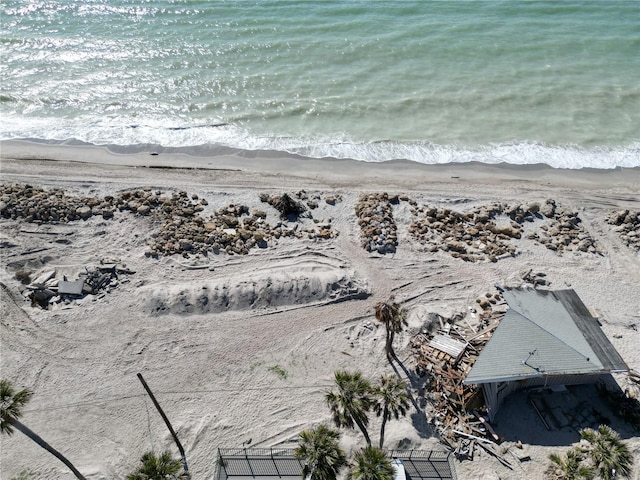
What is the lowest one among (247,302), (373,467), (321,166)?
(247,302)

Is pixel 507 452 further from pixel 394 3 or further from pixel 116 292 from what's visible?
pixel 394 3

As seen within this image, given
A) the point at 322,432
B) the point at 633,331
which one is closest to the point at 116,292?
the point at 322,432

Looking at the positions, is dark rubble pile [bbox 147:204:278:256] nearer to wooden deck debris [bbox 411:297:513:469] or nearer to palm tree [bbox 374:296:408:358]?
palm tree [bbox 374:296:408:358]

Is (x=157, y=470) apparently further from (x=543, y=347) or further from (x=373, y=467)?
(x=543, y=347)

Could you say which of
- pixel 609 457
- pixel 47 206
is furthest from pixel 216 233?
pixel 609 457

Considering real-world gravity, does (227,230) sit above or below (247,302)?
above

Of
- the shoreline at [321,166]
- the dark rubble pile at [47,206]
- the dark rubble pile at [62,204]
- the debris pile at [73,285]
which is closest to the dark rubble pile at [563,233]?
the shoreline at [321,166]

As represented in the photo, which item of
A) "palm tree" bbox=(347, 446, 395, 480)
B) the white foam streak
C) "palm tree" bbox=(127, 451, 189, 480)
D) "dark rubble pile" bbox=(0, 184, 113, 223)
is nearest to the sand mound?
"dark rubble pile" bbox=(0, 184, 113, 223)

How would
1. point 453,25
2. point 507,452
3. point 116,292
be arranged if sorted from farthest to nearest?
point 453,25
point 116,292
point 507,452
